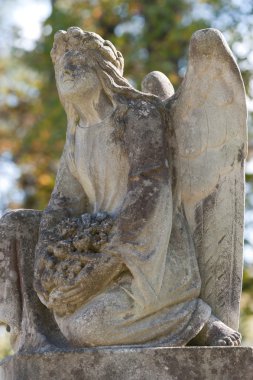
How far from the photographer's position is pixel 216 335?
22.8 feet

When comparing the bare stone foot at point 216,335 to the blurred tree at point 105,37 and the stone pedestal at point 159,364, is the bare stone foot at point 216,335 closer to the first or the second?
the stone pedestal at point 159,364

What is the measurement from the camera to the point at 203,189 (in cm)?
734

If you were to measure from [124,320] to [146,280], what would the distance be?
0.95ft

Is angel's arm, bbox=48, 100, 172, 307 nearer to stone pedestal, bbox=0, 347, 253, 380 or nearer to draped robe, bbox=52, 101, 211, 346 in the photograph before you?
draped robe, bbox=52, 101, 211, 346

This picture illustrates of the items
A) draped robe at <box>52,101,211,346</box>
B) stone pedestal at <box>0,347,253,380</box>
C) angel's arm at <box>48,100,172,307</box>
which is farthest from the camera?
angel's arm at <box>48,100,172,307</box>

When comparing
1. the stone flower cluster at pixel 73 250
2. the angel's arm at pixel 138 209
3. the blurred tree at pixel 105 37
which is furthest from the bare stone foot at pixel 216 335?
the blurred tree at pixel 105 37

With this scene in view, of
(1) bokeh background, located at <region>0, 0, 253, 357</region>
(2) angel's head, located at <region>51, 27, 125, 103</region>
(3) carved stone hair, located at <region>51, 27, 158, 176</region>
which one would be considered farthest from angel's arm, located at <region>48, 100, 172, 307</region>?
(1) bokeh background, located at <region>0, 0, 253, 357</region>

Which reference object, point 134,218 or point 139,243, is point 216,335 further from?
point 134,218

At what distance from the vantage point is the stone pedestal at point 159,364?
6711 mm

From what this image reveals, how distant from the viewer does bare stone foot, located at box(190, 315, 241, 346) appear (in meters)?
6.90

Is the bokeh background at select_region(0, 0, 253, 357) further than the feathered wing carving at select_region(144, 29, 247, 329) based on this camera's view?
Yes

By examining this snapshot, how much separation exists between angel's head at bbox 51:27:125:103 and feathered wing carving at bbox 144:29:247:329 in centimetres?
52

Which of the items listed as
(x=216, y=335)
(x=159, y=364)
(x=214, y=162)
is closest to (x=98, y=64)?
(x=214, y=162)

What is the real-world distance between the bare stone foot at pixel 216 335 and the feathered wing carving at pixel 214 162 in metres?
0.21
